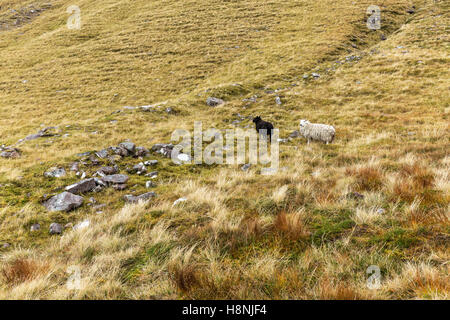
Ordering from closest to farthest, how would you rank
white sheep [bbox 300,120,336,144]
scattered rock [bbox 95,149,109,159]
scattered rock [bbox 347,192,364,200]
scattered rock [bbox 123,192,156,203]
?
scattered rock [bbox 347,192,364,200]
scattered rock [bbox 123,192,156,203]
scattered rock [bbox 95,149,109,159]
white sheep [bbox 300,120,336,144]

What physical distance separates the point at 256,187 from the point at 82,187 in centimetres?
442

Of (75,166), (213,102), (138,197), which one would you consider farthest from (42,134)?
(213,102)

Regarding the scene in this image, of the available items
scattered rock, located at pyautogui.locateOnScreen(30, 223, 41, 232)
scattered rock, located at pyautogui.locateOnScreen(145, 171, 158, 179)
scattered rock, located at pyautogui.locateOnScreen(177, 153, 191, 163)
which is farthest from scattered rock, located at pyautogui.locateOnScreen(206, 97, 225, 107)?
scattered rock, located at pyautogui.locateOnScreen(30, 223, 41, 232)

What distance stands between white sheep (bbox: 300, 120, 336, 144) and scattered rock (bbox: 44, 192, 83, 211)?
836 centimetres

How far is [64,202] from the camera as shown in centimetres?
525

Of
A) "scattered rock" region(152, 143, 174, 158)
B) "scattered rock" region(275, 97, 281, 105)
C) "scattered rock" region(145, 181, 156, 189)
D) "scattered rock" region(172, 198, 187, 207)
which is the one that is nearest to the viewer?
"scattered rock" region(172, 198, 187, 207)

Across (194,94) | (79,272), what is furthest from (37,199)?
(194,94)

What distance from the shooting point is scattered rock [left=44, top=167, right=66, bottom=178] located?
22.4 feet

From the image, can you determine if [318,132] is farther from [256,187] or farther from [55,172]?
[55,172]

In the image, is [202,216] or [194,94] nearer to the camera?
[202,216]

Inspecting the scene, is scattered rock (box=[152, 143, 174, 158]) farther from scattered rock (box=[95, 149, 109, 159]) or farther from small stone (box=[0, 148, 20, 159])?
small stone (box=[0, 148, 20, 159])

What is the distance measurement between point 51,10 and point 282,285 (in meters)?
79.0

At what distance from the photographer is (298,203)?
439 centimetres
